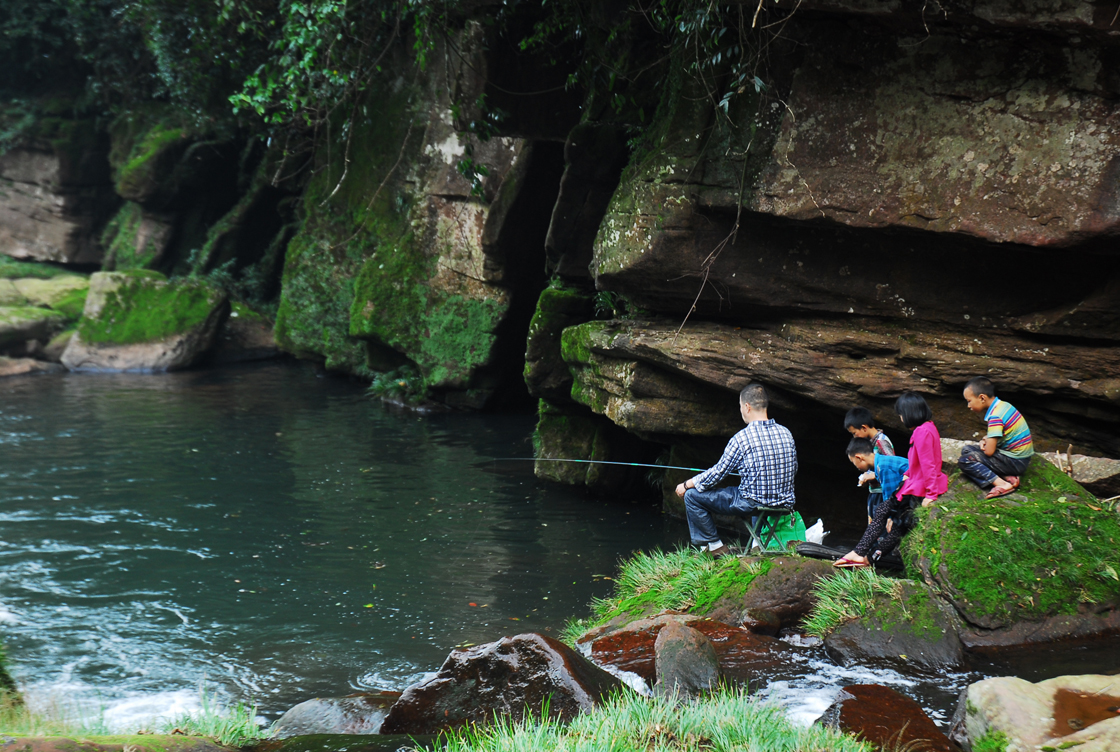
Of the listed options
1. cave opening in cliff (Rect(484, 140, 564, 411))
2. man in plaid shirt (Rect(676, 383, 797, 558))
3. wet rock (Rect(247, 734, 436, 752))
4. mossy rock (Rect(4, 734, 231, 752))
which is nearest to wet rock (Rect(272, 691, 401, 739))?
wet rock (Rect(247, 734, 436, 752))

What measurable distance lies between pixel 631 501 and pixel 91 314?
17.7 m

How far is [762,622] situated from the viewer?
6242 mm

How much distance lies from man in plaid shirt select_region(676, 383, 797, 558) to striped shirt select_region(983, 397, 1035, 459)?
1.52 meters

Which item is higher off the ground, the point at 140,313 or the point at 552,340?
the point at 552,340

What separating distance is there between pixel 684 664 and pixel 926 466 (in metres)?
2.77

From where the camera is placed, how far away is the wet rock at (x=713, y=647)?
219 inches

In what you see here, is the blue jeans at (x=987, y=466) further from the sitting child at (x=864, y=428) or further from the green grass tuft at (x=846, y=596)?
Result: the green grass tuft at (x=846, y=596)

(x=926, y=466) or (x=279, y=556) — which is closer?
(x=926, y=466)

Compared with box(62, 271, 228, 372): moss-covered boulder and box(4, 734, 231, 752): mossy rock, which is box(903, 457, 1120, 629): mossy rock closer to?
box(4, 734, 231, 752): mossy rock

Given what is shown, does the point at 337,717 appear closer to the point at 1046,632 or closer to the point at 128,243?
the point at 1046,632


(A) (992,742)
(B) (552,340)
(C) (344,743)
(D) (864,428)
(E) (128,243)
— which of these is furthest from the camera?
(E) (128,243)

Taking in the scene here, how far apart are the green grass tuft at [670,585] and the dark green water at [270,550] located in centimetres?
42

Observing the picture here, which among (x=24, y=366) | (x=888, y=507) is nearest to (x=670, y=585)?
(x=888, y=507)

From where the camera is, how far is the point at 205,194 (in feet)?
88.0
